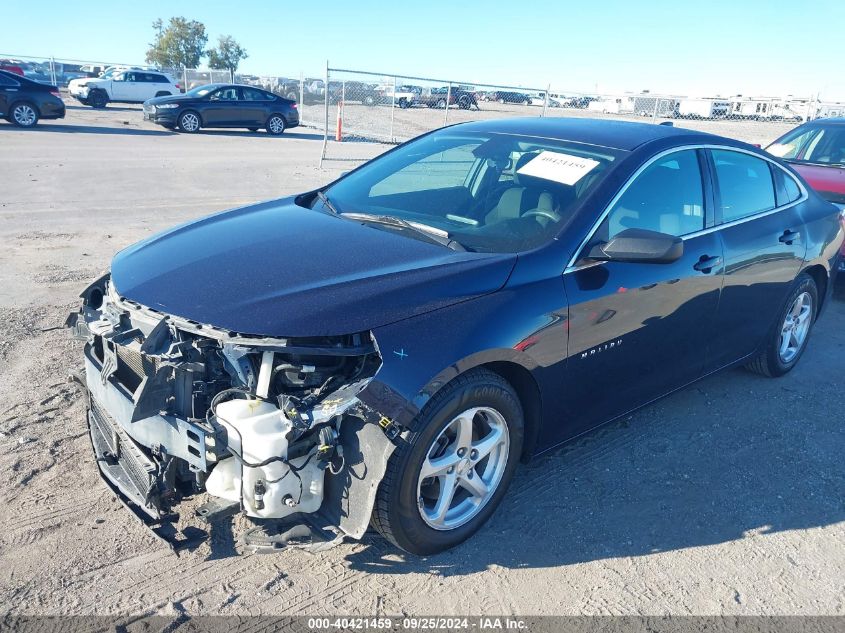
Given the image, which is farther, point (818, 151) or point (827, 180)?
point (818, 151)

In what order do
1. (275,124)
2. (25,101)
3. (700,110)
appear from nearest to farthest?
(25,101) → (700,110) → (275,124)

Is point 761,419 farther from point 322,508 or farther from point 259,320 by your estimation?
point 259,320

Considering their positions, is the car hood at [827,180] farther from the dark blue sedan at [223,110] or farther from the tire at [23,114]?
the tire at [23,114]

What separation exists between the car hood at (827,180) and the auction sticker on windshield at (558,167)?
14.4ft

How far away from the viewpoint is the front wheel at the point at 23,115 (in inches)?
741

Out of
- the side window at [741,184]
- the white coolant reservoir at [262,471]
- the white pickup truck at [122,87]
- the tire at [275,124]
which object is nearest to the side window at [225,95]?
the tire at [275,124]

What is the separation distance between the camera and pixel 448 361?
2.76 m

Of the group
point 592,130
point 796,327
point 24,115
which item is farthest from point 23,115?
point 796,327

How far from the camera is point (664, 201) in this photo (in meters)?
3.86

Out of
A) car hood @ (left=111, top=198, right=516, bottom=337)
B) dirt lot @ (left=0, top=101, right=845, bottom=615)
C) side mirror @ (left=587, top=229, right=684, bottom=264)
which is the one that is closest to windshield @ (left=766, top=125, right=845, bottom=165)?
dirt lot @ (left=0, top=101, right=845, bottom=615)

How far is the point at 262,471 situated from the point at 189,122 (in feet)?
68.6

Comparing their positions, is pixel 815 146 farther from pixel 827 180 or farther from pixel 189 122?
pixel 189 122

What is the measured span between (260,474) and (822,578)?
2.55m

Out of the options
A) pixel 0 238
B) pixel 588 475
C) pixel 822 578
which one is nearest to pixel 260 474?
pixel 588 475
